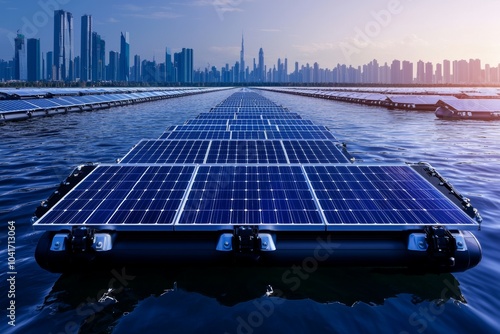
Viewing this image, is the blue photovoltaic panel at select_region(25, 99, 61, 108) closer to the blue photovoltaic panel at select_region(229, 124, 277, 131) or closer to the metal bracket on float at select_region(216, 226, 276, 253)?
the blue photovoltaic panel at select_region(229, 124, 277, 131)

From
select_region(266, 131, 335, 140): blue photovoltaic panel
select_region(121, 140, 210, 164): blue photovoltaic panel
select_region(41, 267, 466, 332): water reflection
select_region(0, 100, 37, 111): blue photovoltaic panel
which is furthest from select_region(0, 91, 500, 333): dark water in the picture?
select_region(0, 100, 37, 111): blue photovoltaic panel

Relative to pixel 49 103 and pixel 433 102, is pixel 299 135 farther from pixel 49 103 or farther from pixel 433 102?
pixel 433 102

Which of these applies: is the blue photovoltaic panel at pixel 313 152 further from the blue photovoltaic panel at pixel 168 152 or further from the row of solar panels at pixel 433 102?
the row of solar panels at pixel 433 102

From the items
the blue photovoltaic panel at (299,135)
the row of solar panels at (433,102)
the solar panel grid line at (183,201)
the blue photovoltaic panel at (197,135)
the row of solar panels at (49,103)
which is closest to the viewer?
the solar panel grid line at (183,201)

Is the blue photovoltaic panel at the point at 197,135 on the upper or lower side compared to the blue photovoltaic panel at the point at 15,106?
lower

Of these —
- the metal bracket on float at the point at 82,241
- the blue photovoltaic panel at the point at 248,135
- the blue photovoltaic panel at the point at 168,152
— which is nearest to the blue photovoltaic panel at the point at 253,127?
the blue photovoltaic panel at the point at 248,135

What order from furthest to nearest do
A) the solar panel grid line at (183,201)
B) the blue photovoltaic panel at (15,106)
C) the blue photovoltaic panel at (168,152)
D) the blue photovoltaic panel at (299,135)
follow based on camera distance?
the blue photovoltaic panel at (15,106), the blue photovoltaic panel at (299,135), the blue photovoltaic panel at (168,152), the solar panel grid line at (183,201)

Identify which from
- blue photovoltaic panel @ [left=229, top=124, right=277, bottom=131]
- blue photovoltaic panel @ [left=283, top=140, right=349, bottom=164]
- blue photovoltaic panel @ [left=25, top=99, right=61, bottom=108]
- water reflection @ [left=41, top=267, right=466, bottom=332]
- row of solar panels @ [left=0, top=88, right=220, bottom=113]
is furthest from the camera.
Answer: blue photovoltaic panel @ [left=25, top=99, right=61, bottom=108]

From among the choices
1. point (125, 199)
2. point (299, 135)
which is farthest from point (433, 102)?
point (125, 199)
